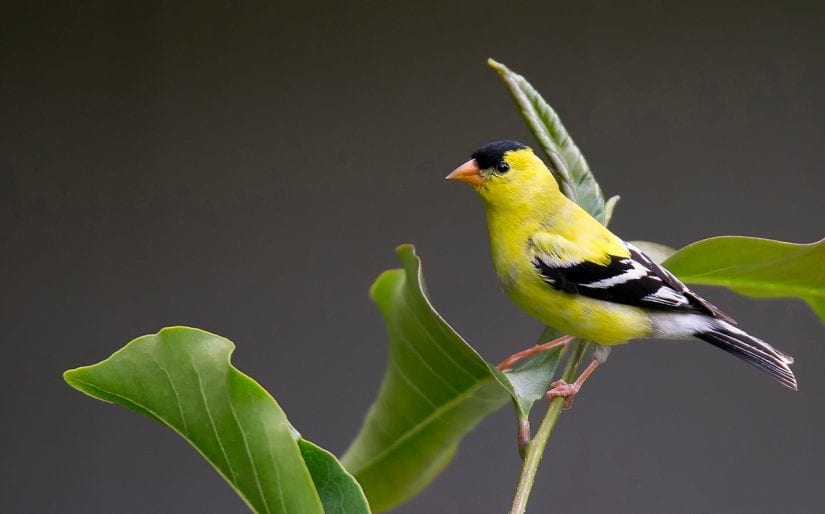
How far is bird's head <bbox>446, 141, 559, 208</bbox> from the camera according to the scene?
84 centimetres

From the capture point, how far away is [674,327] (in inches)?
32.6

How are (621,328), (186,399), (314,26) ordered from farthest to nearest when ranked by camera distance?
(314,26) < (621,328) < (186,399)

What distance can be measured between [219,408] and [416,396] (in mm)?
263

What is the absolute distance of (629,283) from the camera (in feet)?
2.65

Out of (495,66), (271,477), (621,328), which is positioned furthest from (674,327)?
(271,477)

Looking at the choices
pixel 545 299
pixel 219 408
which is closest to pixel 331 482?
pixel 219 408

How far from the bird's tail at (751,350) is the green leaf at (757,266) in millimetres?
49

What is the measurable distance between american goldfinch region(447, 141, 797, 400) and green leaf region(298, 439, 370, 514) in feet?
1.07

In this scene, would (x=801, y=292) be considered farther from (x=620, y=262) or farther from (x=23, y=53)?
(x=23, y=53)

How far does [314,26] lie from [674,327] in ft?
5.41

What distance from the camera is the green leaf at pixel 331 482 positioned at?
499 mm

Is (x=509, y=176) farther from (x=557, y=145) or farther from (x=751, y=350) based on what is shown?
(x=751, y=350)

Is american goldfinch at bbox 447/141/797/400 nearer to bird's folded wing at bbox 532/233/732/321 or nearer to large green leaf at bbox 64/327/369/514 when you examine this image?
bird's folded wing at bbox 532/233/732/321

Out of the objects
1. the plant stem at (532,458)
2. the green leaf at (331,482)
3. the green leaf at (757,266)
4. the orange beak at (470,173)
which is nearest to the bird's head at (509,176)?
the orange beak at (470,173)
